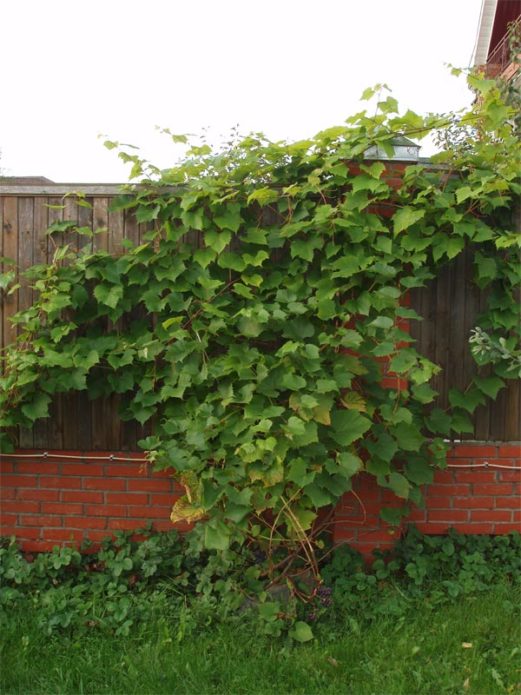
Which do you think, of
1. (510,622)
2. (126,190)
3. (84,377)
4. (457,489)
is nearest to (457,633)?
(510,622)

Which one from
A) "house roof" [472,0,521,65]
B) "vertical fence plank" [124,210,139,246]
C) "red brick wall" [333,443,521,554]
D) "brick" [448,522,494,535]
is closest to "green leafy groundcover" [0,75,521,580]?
"vertical fence plank" [124,210,139,246]

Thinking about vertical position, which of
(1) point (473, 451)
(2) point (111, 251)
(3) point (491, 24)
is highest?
(3) point (491, 24)

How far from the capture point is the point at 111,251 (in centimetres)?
324

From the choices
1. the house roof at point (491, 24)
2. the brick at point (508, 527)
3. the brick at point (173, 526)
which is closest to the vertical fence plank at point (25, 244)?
the brick at point (173, 526)

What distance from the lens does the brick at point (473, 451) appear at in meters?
3.23

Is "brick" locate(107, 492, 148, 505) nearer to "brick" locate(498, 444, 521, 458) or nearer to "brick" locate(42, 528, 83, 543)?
"brick" locate(42, 528, 83, 543)

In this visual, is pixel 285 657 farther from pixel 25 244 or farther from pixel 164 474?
pixel 25 244

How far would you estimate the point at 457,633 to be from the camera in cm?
263

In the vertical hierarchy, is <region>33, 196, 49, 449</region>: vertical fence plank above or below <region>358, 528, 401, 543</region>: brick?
above

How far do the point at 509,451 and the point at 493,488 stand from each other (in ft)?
0.72

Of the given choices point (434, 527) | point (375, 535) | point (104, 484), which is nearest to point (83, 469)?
point (104, 484)

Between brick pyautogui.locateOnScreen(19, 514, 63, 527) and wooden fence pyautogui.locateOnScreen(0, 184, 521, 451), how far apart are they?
40 cm

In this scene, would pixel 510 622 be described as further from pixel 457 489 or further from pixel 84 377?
pixel 84 377

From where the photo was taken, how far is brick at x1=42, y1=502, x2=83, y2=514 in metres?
3.34
